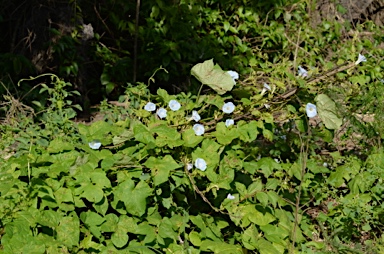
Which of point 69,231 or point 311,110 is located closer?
point 69,231

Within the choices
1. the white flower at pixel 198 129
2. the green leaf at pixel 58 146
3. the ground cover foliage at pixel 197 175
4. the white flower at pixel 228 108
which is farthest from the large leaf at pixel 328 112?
the green leaf at pixel 58 146

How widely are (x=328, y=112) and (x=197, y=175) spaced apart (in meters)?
0.82

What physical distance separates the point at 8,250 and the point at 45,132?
34.7 inches

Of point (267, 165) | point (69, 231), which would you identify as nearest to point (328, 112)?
point (267, 165)

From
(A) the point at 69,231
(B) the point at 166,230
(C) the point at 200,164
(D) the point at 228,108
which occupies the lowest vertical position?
(B) the point at 166,230

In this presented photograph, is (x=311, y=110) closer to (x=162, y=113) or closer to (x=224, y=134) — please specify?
(x=224, y=134)

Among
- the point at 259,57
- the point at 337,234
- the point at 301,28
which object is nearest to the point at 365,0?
the point at 301,28

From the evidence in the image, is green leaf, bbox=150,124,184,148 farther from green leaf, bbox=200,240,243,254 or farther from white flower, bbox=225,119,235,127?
green leaf, bbox=200,240,243,254

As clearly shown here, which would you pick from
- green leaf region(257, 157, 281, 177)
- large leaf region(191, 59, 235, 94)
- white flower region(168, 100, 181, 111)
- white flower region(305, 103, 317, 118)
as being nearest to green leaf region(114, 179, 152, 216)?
white flower region(168, 100, 181, 111)

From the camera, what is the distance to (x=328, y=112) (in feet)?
12.0


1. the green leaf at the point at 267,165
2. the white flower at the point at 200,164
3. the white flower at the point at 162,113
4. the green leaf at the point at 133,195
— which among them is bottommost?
the green leaf at the point at 267,165

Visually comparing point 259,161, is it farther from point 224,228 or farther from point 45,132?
point 45,132

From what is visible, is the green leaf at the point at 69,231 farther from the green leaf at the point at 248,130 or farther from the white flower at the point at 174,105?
the green leaf at the point at 248,130

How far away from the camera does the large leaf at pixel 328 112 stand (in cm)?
364
